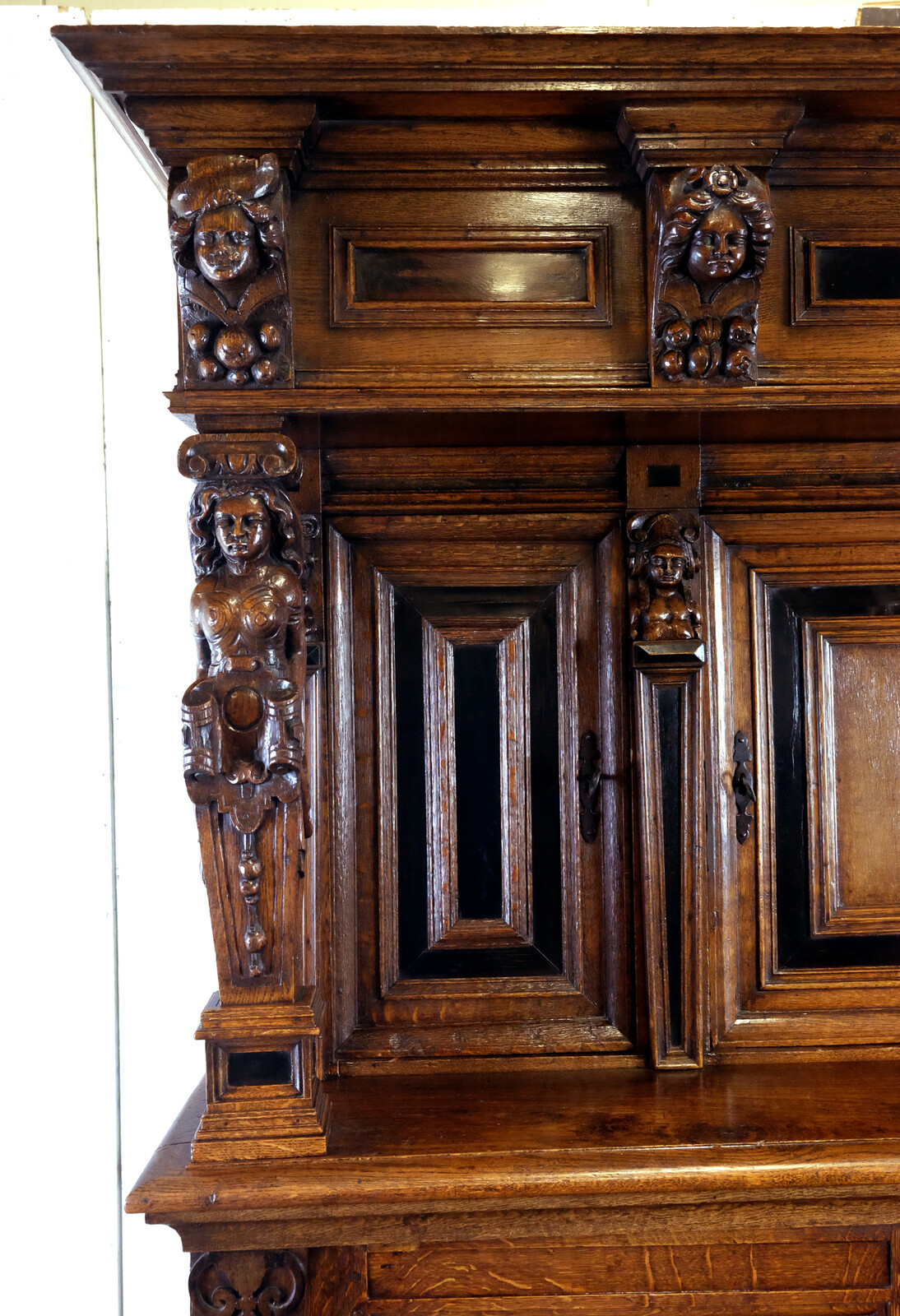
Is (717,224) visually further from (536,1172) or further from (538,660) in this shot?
(536,1172)

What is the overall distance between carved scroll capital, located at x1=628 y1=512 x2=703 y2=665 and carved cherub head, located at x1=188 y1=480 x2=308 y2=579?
2.20ft

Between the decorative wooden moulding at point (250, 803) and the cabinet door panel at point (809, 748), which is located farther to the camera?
the cabinet door panel at point (809, 748)

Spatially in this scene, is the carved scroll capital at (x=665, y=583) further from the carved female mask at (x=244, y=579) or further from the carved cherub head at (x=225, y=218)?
the carved cherub head at (x=225, y=218)

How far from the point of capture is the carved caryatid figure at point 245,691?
59.3 inches

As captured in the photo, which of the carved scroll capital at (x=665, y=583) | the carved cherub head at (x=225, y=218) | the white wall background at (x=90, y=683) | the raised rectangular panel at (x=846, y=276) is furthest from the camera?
the white wall background at (x=90, y=683)

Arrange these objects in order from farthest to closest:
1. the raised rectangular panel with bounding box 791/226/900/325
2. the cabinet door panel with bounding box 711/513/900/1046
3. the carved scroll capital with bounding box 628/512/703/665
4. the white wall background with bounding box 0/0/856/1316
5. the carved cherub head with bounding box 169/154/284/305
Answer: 1. the white wall background with bounding box 0/0/856/1316
2. the cabinet door panel with bounding box 711/513/900/1046
3. the carved scroll capital with bounding box 628/512/703/665
4. the raised rectangular panel with bounding box 791/226/900/325
5. the carved cherub head with bounding box 169/154/284/305

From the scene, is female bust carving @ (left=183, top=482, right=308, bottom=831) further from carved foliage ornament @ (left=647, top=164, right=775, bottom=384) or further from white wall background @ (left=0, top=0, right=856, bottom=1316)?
white wall background @ (left=0, top=0, right=856, bottom=1316)

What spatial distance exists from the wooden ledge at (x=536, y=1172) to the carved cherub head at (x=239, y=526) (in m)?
0.92

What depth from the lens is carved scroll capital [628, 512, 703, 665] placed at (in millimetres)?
1860

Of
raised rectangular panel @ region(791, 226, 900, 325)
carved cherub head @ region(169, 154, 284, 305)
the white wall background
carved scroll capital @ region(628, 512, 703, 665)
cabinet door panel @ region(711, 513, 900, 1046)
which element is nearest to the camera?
carved cherub head @ region(169, 154, 284, 305)

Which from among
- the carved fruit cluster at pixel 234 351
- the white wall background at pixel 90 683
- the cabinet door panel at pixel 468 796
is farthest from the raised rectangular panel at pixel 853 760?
the white wall background at pixel 90 683

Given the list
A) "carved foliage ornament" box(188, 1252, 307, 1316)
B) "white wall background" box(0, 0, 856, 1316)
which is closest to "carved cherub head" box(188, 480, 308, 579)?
"white wall background" box(0, 0, 856, 1316)

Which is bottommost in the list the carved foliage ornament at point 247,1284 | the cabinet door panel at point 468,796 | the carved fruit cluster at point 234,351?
the carved foliage ornament at point 247,1284

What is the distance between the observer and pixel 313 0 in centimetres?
228
